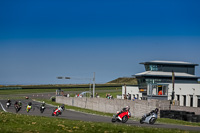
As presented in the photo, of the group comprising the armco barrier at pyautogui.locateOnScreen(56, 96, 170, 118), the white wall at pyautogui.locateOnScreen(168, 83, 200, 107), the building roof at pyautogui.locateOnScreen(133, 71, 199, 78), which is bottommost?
the armco barrier at pyautogui.locateOnScreen(56, 96, 170, 118)

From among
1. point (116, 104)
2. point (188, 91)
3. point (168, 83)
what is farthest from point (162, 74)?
point (116, 104)

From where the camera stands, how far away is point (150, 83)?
8288 cm

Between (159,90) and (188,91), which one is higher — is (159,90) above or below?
above

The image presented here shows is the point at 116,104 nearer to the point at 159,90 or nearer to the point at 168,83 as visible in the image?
the point at 159,90

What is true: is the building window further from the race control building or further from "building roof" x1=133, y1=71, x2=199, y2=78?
"building roof" x1=133, y1=71, x2=199, y2=78

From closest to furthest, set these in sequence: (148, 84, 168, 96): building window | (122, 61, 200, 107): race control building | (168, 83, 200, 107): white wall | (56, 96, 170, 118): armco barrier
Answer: (56, 96, 170, 118): armco barrier < (168, 83, 200, 107): white wall < (122, 61, 200, 107): race control building < (148, 84, 168, 96): building window

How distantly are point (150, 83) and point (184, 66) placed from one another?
1411 cm

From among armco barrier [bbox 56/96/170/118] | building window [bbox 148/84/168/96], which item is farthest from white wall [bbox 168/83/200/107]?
armco barrier [bbox 56/96/170/118]

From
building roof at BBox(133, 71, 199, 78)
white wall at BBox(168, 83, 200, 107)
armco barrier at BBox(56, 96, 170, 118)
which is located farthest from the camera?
building roof at BBox(133, 71, 199, 78)

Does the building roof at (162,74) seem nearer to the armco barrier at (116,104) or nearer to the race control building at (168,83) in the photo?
the race control building at (168,83)

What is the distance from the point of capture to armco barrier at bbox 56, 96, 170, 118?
4172cm

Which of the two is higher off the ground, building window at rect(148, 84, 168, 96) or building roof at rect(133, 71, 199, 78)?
building roof at rect(133, 71, 199, 78)

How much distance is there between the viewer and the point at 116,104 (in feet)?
170

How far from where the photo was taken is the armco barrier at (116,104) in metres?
41.7
